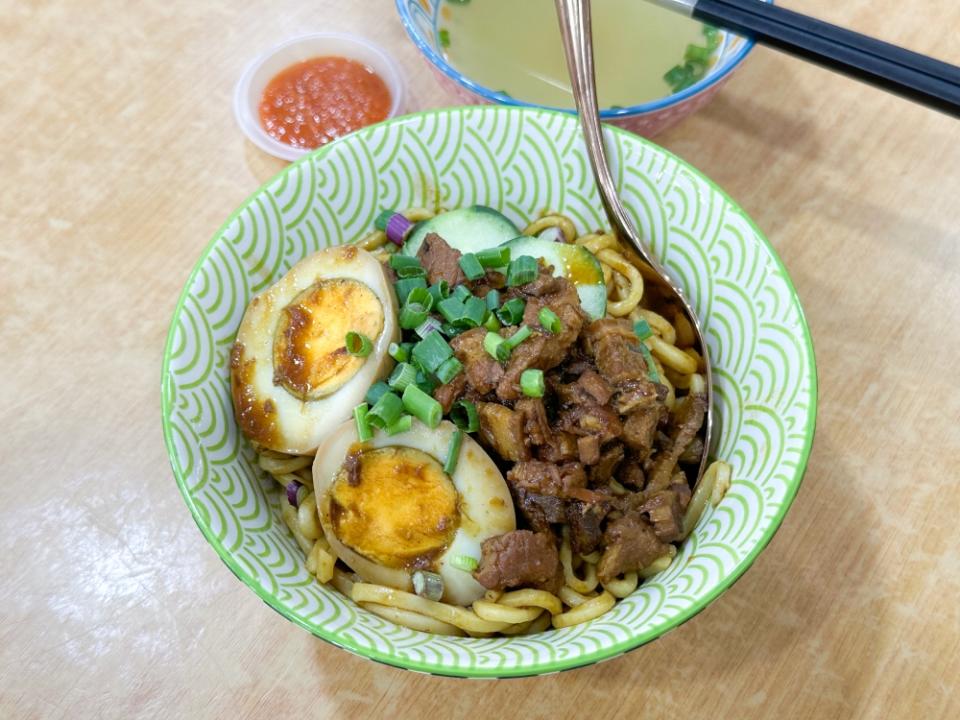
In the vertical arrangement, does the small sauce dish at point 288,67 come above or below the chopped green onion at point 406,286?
above

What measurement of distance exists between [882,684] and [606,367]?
3.40 ft

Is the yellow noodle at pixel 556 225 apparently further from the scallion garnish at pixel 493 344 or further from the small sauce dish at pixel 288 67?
the small sauce dish at pixel 288 67

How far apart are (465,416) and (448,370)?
0.39 ft

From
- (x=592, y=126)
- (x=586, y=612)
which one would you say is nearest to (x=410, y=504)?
(x=586, y=612)

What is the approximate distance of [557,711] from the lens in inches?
73.5

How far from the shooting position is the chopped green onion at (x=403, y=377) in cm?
176

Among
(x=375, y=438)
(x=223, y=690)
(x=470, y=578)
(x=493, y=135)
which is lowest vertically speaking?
(x=223, y=690)

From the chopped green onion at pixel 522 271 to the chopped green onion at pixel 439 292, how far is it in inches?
6.3

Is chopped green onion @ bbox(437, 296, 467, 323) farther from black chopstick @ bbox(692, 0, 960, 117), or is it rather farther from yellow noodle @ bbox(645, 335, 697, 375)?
black chopstick @ bbox(692, 0, 960, 117)

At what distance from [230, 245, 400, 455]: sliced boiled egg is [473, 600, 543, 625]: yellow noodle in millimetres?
521

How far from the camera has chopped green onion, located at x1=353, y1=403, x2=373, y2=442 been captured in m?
1.68

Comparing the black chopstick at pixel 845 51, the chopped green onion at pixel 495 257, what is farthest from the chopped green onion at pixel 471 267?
the black chopstick at pixel 845 51

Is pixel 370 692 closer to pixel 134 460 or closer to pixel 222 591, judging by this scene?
pixel 222 591

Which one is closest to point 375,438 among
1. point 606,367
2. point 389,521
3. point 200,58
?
point 389,521
